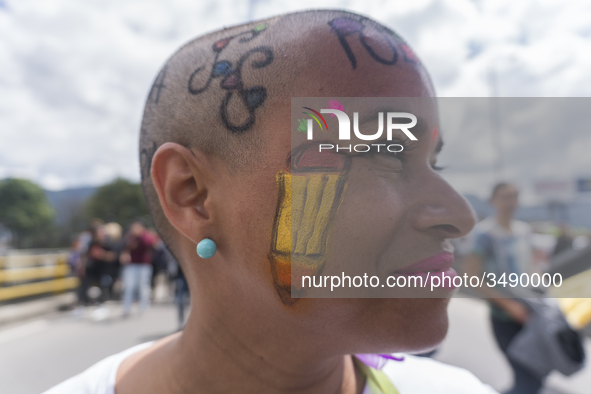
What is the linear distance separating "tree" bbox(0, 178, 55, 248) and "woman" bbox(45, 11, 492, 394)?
55040 mm

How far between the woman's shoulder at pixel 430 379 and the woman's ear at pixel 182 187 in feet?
2.53

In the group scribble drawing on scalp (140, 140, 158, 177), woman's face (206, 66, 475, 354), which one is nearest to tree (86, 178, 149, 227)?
scribble drawing on scalp (140, 140, 158, 177)

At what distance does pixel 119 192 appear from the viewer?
38156 millimetres

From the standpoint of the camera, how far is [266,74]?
0.81 meters

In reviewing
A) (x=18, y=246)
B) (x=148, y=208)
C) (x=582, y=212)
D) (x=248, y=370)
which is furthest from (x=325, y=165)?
(x=18, y=246)

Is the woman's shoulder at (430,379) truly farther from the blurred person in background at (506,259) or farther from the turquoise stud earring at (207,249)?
the turquoise stud earring at (207,249)

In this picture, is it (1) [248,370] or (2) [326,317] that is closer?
(2) [326,317]

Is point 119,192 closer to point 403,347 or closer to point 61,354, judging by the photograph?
point 61,354

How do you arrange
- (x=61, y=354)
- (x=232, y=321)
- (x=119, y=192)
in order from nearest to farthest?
(x=232, y=321)
(x=61, y=354)
(x=119, y=192)

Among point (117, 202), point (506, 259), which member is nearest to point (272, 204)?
point (506, 259)

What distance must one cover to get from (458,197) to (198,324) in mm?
745

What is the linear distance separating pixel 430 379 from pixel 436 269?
1.93ft

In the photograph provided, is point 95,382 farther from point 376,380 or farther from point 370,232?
point 370,232

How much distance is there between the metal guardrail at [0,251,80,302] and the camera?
661 centimetres
